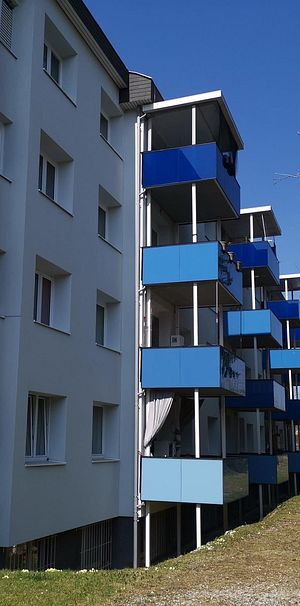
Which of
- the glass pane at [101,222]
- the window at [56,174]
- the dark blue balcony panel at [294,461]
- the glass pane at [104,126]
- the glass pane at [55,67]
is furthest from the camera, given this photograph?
the dark blue balcony panel at [294,461]

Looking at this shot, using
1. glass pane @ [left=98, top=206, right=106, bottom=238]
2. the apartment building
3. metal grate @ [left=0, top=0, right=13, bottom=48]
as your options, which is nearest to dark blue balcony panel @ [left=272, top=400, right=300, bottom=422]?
the apartment building

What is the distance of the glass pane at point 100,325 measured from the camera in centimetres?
1612

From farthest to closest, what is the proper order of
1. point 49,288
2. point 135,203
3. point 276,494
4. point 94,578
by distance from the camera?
point 276,494, point 135,203, point 49,288, point 94,578

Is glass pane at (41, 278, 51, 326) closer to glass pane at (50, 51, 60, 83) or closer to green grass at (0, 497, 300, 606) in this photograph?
glass pane at (50, 51, 60, 83)

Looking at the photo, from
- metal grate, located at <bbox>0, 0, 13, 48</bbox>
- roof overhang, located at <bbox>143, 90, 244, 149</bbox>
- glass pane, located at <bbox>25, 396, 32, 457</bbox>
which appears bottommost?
glass pane, located at <bbox>25, 396, 32, 457</bbox>

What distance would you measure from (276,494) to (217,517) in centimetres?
513

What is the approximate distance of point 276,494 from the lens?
26.8 m

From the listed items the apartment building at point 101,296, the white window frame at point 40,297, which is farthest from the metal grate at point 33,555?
the white window frame at point 40,297

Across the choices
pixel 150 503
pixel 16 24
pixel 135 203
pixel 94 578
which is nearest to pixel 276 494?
pixel 150 503

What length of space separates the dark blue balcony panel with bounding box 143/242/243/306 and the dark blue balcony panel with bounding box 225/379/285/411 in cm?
638

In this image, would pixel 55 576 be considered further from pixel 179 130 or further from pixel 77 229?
pixel 179 130

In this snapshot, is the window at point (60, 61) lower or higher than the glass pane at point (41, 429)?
higher

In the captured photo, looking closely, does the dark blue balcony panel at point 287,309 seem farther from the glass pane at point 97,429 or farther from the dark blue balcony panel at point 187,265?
the glass pane at point 97,429

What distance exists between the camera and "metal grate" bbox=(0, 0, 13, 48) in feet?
41.2
